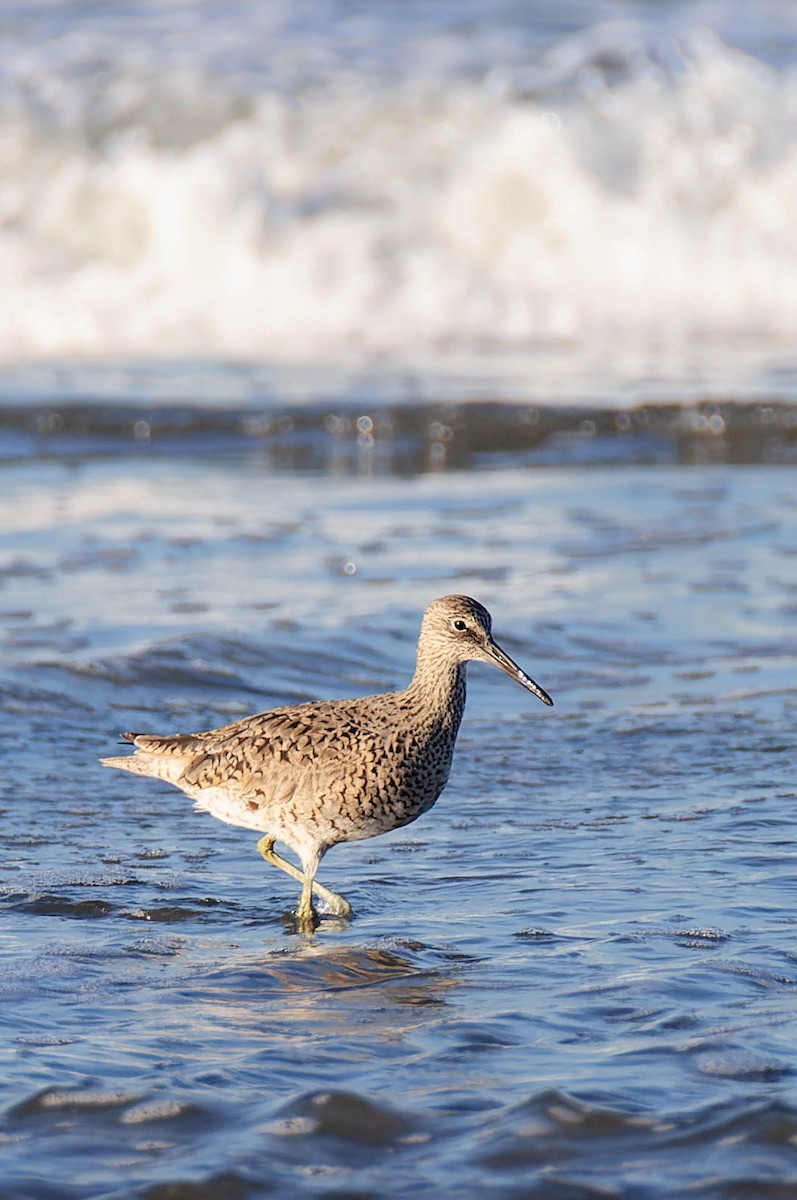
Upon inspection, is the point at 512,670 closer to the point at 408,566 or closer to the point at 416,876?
the point at 416,876

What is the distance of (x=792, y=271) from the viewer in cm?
1700

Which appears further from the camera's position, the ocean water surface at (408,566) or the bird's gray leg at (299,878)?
the bird's gray leg at (299,878)

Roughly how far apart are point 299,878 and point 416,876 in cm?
35

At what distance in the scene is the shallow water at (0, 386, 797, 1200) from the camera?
12.0 ft

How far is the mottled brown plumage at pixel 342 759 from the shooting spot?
17.0ft

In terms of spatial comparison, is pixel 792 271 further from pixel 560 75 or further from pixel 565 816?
pixel 565 816

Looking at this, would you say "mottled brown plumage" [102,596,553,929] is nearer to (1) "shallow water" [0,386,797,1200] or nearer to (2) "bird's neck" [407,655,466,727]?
(2) "bird's neck" [407,655,466,727]

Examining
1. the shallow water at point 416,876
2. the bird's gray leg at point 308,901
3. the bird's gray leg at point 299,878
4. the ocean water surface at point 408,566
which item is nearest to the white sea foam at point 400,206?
the ocean water surface at point 408,566

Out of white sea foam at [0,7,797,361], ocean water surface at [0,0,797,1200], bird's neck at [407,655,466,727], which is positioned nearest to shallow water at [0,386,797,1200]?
ocean water surface at [0,0,797,1200]

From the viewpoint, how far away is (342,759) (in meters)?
5.23

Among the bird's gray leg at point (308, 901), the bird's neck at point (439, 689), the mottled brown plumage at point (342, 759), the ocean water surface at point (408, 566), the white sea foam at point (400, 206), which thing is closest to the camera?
the ocean water surface at point (408, 566)

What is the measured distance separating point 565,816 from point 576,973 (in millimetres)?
1390

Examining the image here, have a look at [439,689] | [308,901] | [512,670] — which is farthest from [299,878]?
[512,670]

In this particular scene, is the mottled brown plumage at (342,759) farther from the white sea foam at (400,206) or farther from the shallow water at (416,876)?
the white sea foam at (400,206)
